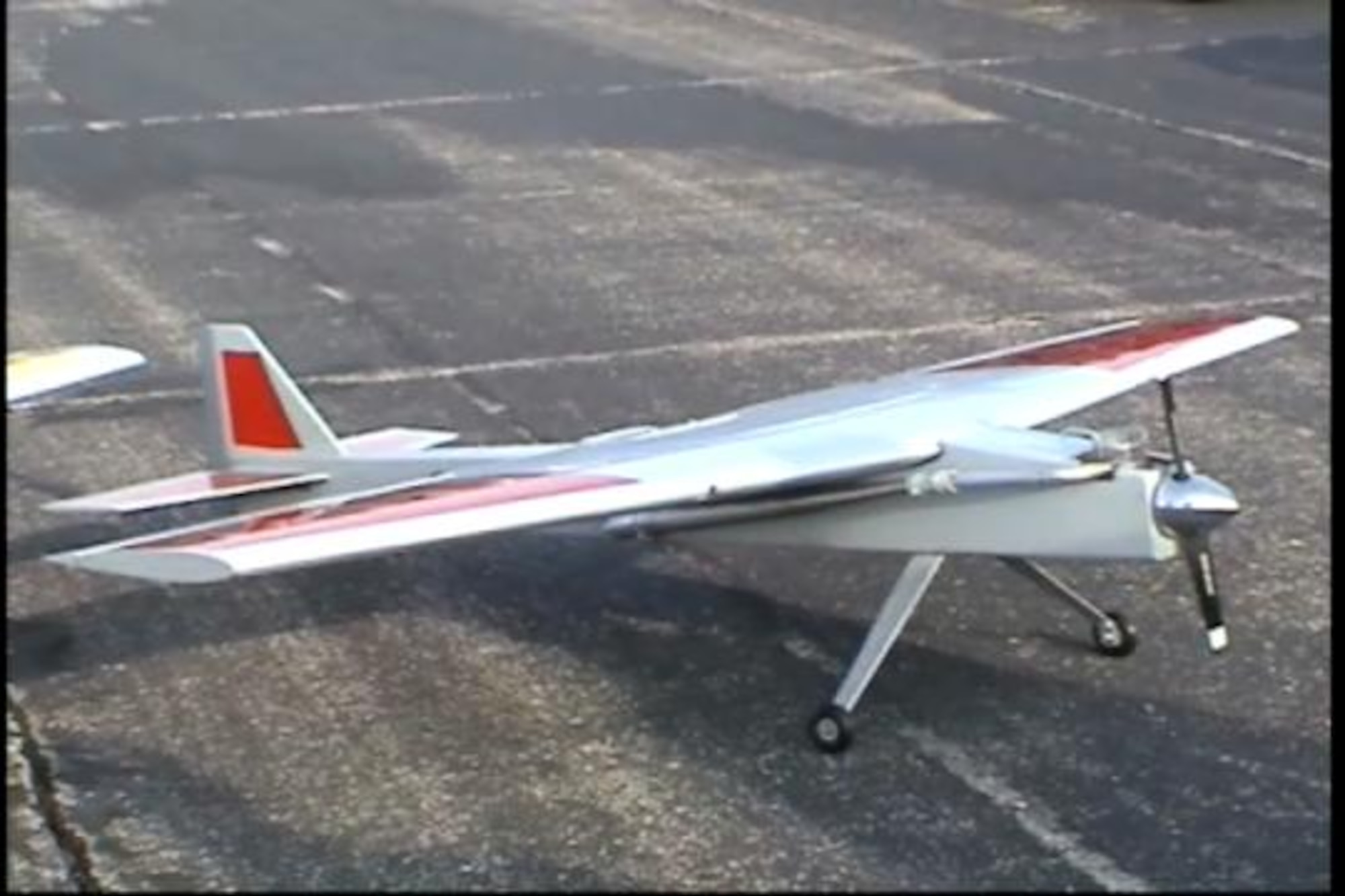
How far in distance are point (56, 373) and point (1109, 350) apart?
14.5 ft

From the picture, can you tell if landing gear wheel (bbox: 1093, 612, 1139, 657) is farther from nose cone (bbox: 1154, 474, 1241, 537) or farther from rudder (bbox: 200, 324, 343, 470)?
rudder (bbox: 200, 324, 343, 470)

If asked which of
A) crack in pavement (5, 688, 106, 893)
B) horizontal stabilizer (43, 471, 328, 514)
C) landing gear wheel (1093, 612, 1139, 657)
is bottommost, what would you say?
crack in pavement (5, 688, 106, 893)

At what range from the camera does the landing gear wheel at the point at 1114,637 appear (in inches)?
352

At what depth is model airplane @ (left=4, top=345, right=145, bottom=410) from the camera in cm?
1053

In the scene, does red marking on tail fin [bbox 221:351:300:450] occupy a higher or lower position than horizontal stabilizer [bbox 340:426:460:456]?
higher

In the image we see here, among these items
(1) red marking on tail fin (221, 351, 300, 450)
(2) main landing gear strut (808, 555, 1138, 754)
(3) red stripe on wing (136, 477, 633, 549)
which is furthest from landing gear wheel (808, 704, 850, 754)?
(1) red marking on tail fin (221, 351, 300, 450)

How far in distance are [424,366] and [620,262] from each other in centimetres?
320

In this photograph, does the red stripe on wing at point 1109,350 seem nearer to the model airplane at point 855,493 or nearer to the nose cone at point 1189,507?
the model airplane at point 855,493

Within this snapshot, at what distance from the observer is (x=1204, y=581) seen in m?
7.90

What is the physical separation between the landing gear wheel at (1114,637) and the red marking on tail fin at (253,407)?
10.1 feet

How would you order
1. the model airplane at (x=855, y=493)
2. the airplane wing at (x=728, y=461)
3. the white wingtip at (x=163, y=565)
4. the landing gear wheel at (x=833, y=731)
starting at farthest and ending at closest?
the landing gear wheel at (x=833, y=731) < the model airplane at (x=855, y=493) < the airplane wing at (x=728, y=461) < the white wingtip at (x=163, y=565)

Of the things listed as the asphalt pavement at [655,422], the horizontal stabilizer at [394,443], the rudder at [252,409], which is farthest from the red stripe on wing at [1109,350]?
the rudder at [252,409]

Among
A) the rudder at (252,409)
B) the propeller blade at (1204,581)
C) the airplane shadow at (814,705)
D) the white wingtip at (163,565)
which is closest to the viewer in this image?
the white wingtip at (163,565)

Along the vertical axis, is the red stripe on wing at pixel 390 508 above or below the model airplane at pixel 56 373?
above
